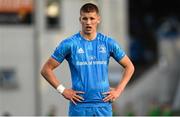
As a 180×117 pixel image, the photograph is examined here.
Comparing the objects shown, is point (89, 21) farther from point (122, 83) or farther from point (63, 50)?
point (122, 83)

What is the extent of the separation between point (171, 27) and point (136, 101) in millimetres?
4670

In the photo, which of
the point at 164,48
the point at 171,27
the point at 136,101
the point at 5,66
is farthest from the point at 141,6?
the point at 5,66

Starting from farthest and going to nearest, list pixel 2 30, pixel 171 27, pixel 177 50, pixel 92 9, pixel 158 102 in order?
pixel 171 27
pixel 177 50
pixel 158 102
pixel 2 30
pixel 92 9

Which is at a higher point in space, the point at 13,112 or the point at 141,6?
the point at 141,6

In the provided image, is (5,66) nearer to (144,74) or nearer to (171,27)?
(144,74)

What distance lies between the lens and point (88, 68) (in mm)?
9922

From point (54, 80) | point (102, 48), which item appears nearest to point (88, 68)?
point (102, 48)

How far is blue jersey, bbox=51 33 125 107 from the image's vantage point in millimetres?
9938

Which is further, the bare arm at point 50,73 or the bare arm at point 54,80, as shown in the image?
the bare arm at point 50,73

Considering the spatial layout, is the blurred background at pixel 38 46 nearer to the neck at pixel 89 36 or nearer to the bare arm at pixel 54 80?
the bare arm at pixel 54 80

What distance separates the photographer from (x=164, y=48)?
72.6 ft

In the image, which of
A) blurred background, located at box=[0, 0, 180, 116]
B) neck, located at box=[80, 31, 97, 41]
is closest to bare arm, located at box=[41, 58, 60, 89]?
neck, located at box=[80, 31, 97, 41]

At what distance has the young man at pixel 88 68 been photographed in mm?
9922

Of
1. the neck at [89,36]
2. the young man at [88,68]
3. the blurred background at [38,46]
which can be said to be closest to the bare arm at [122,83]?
the young man at [88,68]
